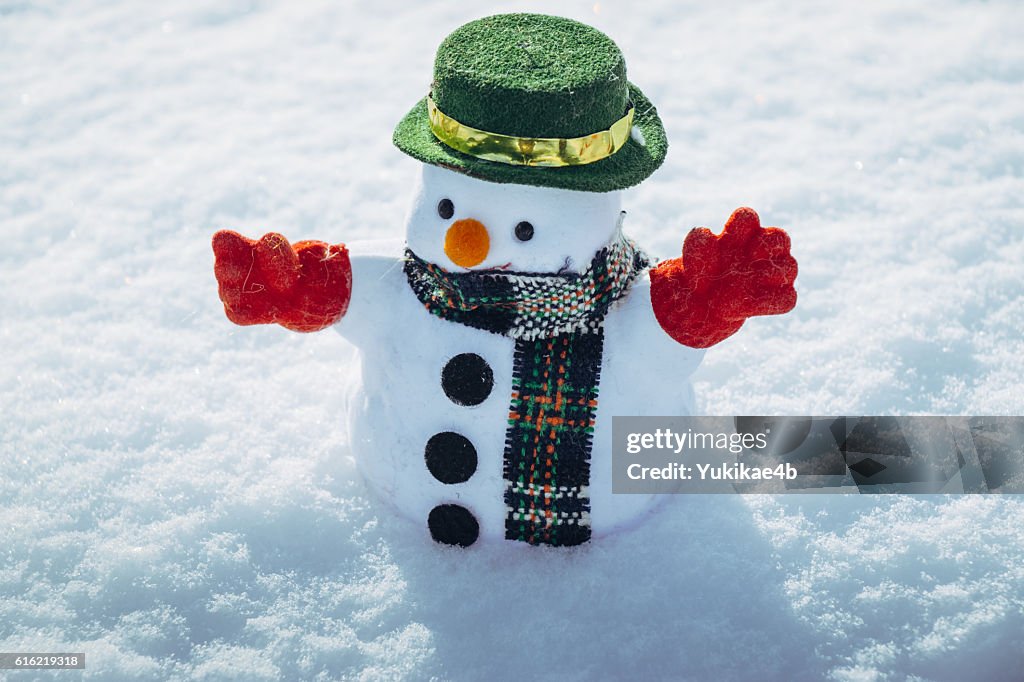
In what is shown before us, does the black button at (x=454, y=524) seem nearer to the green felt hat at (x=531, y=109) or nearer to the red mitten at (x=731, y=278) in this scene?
the red mitten at (x=731, y=278)

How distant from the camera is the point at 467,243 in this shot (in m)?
1.98

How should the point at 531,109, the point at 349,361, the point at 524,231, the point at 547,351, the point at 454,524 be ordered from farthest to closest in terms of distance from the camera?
the point at 349,361 < the point at 454,524 < the point at 547,351 < the point at 524,231 < the point at 531,109

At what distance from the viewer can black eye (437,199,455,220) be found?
2.04 metres

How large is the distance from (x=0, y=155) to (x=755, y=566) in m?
2.69

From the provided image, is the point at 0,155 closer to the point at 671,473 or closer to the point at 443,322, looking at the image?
the point at 443,322

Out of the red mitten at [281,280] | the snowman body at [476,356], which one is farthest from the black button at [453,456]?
the red mitten at [281,280]

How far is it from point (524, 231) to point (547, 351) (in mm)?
244

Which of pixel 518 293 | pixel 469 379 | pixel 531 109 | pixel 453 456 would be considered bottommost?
pixel 453 456

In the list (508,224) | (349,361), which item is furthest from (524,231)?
(349,361)

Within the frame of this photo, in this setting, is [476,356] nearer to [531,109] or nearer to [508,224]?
[508,224]

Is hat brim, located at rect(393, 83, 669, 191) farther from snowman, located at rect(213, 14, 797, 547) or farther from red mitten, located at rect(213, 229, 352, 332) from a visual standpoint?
red mitten, located at rect(213, 229, 352, 332)

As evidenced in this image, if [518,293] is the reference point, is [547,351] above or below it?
below

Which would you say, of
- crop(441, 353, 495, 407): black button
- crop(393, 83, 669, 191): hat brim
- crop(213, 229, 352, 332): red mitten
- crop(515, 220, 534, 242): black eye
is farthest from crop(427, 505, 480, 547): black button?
crop(393, 83, 669, 191): hat brim

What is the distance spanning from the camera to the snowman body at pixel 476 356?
202 cm
